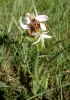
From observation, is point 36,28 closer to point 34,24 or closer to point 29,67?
point 34,24

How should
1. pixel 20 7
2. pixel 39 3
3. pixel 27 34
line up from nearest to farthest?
pixel 27 34, pixel 20 7, pixel 39 3

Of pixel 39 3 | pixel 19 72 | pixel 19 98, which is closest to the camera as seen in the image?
pixel 19 98

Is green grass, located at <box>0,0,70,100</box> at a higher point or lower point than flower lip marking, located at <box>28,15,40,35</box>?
lower

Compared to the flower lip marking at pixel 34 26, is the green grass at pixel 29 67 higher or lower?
lower

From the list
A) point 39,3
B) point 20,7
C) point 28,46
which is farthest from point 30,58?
point 39,3

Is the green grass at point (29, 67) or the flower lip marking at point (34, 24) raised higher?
the flower lip marking at point (34, 24)

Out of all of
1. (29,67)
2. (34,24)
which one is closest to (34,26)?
(34,24)

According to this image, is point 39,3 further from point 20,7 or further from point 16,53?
point 16,53

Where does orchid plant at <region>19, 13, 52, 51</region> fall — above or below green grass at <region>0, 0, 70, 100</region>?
above

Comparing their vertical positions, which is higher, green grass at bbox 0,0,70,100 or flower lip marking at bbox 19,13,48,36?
flower lip marking at bbox 19,13,48,36

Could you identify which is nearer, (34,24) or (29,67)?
(34,24)

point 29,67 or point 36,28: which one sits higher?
point 36,28
